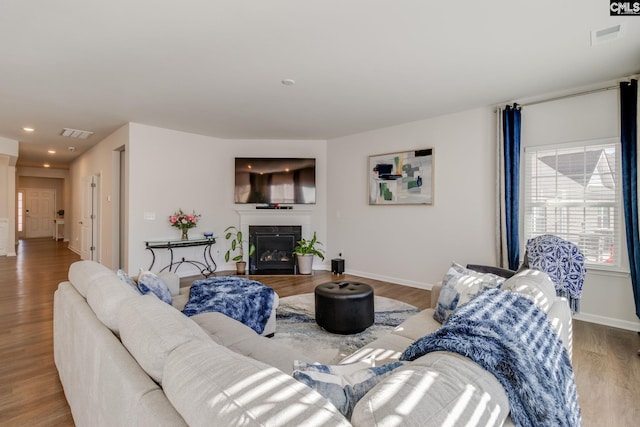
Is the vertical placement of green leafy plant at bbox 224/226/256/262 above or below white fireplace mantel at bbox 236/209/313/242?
below

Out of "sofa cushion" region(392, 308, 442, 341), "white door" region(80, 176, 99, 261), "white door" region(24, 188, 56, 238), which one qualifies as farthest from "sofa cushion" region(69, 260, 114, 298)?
"white door" region(24, 188, 56, 238)

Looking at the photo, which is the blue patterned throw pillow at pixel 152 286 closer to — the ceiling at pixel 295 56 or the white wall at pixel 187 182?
the ceiling at pixel 295 56

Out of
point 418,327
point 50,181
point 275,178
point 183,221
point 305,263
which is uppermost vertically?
point 50,181

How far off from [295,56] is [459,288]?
92.4 inches

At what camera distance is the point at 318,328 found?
320cm

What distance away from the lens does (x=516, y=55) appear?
9.23 ft

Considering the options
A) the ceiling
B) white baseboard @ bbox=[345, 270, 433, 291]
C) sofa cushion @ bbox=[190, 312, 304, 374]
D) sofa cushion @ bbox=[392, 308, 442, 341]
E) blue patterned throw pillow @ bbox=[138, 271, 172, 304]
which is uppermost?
the ceiling

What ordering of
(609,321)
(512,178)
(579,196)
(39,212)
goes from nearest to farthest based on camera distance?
(609,321) < (579,196) < (512,178) < (39,212)

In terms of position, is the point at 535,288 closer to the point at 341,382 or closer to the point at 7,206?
the point at 341,382

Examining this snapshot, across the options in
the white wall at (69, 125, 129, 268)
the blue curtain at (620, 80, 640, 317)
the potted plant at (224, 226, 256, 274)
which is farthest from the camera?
the potted plant at (224, 226, 256, 274)

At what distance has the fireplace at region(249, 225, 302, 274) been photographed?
598 cm

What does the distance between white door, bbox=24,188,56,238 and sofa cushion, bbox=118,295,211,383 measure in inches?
535

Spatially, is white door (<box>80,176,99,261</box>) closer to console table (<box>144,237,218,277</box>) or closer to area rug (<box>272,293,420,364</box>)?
console table (<box>144,237,218,277</box>)

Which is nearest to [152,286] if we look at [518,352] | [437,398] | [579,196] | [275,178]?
[437,398]
